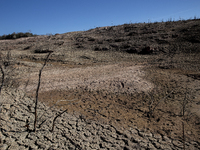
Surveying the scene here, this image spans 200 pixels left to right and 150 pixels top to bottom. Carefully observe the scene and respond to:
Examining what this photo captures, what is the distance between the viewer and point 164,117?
3148 millimetres

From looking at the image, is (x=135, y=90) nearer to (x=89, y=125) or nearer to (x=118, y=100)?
(x=118, y=100)

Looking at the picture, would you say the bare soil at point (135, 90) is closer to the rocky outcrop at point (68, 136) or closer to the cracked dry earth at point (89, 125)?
the cracked dry earth at point (89, 125)

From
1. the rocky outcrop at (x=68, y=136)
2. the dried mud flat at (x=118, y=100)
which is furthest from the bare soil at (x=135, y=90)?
the rocky outcrop at (x=68, y=136)

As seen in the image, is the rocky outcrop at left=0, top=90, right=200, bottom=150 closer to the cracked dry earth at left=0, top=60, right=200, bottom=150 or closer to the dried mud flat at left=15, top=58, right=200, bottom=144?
the cracked dry earth at left=0, top=60, right=200, bottom=150

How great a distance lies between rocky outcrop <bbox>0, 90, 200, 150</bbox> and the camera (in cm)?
212

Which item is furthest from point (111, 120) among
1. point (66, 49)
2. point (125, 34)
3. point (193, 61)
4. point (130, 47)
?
point (125, 34)

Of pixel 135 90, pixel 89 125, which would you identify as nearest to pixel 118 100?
pixel 135 90

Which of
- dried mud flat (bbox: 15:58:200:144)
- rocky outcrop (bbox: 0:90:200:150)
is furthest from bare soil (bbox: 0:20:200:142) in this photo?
rocky outcrop (bbox: 0:90:200:150)

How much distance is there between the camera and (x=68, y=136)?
243 centimetres

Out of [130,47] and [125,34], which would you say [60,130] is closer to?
[130,47]

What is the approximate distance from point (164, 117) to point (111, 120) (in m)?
1.21

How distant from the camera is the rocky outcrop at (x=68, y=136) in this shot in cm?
212

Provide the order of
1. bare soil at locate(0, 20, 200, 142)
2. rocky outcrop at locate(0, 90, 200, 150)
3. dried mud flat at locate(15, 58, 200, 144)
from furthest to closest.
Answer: bare soil at locate(0, 20, 200, 142)
dried mud flat at locate(15, 58, 200, 144)
rocky outcrop at locate(0, 90, 200, 150)

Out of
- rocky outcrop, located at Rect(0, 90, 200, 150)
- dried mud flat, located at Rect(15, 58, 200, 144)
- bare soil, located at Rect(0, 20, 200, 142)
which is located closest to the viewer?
rocky outcrop, located at Rect(0, 90, 200, 150)
